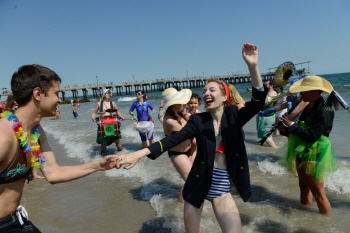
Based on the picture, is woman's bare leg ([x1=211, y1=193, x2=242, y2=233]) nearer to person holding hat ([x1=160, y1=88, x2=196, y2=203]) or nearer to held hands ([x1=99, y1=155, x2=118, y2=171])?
held hands ([x1=99, y1=155, x2=118, y2=171])

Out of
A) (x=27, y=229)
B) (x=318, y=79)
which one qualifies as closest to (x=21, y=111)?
(x=27, y=229)

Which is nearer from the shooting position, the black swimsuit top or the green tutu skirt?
the black swimsuit top

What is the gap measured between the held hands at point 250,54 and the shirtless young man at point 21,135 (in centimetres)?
174

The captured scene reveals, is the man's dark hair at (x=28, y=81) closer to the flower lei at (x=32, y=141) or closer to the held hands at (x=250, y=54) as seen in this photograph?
the flower lei at (x=32, y=141)

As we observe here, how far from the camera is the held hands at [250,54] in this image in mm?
2578

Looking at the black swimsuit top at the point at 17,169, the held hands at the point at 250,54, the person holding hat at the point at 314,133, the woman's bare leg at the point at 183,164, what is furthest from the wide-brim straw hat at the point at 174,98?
the black swimsuit top at the point at 17,169

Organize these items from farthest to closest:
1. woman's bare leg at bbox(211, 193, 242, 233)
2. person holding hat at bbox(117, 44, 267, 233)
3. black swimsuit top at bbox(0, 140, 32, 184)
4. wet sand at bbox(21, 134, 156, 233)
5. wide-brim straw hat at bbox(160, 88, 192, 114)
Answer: wide-brim straw hat at bbox(160, 88, 192, 114) → wet sand at bbox(21, 134, 156, 233) → person holding hat at bbox(117, 44, 267, 233) → woman's bare leg at bbox(211, 193, 242, 233) → black swimsuit top at bbox(0, 140, 32, 184)

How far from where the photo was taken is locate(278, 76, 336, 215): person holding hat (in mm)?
3572

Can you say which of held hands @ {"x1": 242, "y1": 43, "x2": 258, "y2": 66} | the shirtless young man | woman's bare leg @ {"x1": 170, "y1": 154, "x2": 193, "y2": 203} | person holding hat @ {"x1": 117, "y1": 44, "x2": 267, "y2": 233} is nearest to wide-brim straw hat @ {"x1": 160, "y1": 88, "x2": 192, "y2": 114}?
woman's bare leg @ {"x1": 170, "y1": 154, "x2": 193, "y2": 203}

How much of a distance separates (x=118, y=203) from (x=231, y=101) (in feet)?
9.99

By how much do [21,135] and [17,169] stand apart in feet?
0.81

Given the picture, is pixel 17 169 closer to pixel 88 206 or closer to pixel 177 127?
pixel 177 127

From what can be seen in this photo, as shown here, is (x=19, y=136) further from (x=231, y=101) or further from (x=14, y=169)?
(x=231, y=101)

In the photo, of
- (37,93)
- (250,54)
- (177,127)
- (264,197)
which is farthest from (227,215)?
(264,197)
